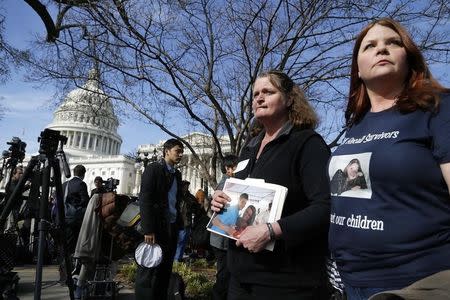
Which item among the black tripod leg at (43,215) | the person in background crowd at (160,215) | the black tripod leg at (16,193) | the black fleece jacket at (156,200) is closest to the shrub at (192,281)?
the person in background crowd at (160,215)

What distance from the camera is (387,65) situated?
169 cm

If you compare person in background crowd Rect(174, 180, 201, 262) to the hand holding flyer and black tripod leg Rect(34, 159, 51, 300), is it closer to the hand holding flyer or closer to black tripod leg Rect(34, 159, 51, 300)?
black tripod leg Rect(34, 159, 51, 300)

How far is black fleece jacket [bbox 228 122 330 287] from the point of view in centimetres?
203

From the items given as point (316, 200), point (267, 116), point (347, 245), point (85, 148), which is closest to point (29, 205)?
point (267, 116)

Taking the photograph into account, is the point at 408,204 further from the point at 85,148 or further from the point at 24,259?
the point at 85,148

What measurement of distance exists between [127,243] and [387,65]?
5316mm

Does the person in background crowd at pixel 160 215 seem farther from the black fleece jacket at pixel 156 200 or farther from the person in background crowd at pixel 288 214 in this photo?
the person in background crowd at pixel 288 214

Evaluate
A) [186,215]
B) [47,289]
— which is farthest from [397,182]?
[186,215]

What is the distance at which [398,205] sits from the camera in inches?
56.3

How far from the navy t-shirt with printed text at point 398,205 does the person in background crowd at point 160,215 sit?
3390mm

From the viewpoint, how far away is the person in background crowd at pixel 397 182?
136cm

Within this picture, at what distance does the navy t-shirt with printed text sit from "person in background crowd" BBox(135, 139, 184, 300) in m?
3.39

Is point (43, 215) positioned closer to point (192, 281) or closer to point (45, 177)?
point (45, 177)

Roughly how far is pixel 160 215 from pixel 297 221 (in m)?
3.12
